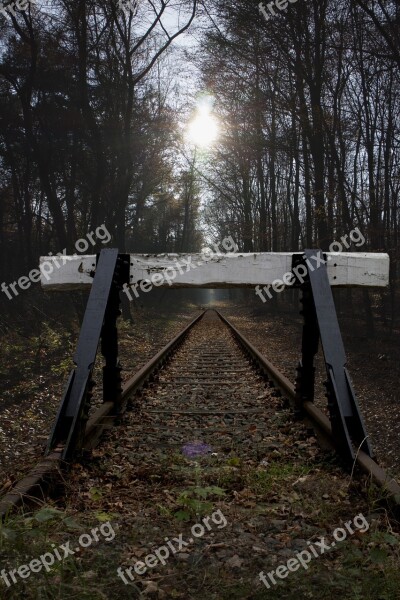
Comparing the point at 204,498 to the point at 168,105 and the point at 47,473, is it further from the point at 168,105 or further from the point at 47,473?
the point at 168,105

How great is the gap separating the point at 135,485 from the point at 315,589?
1466 mm

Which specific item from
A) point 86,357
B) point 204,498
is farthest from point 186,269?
point 204,498

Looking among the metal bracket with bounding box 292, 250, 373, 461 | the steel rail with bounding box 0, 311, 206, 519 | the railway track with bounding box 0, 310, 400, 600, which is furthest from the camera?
the metal bracket with bounding box 292, 250, 373, 461

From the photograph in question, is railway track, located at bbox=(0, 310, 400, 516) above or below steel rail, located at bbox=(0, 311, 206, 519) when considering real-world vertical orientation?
below

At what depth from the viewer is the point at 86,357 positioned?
3451 millimetres

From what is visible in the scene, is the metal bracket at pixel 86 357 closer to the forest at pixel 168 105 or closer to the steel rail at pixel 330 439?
the steel rail at pixel 330 439

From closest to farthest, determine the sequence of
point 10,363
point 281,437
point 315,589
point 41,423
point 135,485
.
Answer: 1. point 315,589
2. point 135,485
3. point 281,437
4. point 41,423
5. point 10,363

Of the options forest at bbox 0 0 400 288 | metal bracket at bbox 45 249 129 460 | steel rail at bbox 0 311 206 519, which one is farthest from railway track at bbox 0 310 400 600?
forest at bbox 0 0 400 288

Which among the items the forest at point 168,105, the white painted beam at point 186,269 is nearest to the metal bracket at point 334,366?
the white painted beam at point 186,269

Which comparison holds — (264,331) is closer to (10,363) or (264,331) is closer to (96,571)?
(10,363)

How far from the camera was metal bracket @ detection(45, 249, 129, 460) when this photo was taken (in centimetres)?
320

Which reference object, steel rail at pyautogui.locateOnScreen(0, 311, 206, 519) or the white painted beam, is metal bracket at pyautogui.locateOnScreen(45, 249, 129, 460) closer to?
steel rail at pyautogui.locateOnScreen(0, 311, 206, 519)

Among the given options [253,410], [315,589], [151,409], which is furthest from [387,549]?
[151,409]

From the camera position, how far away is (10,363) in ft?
33.2
